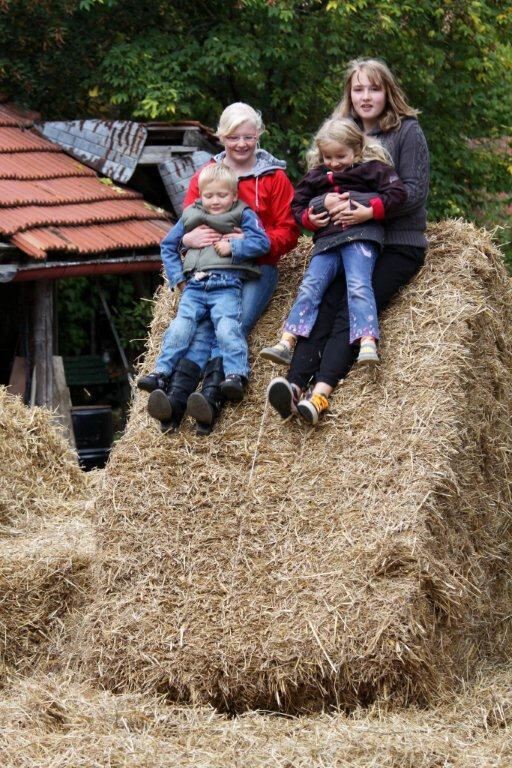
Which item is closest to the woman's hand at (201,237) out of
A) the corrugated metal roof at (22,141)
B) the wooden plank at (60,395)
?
the wooden plank at (60,395)

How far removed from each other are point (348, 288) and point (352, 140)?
2.19 ft

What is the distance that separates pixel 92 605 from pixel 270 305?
1694 mm

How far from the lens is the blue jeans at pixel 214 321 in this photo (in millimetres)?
5742

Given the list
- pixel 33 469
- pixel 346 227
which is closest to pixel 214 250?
pixel 346 227

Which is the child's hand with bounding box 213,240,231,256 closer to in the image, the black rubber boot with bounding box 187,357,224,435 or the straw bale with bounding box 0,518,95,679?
the black rubber boot with bounding box 187,357,224,435

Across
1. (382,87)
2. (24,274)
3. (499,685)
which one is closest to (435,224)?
(382,87)

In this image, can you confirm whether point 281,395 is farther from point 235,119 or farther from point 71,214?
point 71,214

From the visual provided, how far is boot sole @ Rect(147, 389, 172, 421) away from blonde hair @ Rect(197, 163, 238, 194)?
1.05 metres

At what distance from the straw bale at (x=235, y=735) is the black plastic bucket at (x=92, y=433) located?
16.7 ft

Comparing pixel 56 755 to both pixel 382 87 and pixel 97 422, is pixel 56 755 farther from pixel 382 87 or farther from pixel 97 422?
pixel 97 422

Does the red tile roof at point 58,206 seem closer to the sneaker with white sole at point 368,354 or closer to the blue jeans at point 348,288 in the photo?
the blue jeans at point 348,288

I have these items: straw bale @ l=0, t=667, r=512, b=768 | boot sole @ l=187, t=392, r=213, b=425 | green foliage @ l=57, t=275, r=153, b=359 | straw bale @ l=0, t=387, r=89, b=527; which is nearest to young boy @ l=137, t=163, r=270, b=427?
boot sole @ l=187, t=392, r=213, b=425

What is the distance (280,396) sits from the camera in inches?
212

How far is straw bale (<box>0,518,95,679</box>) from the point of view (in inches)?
233
